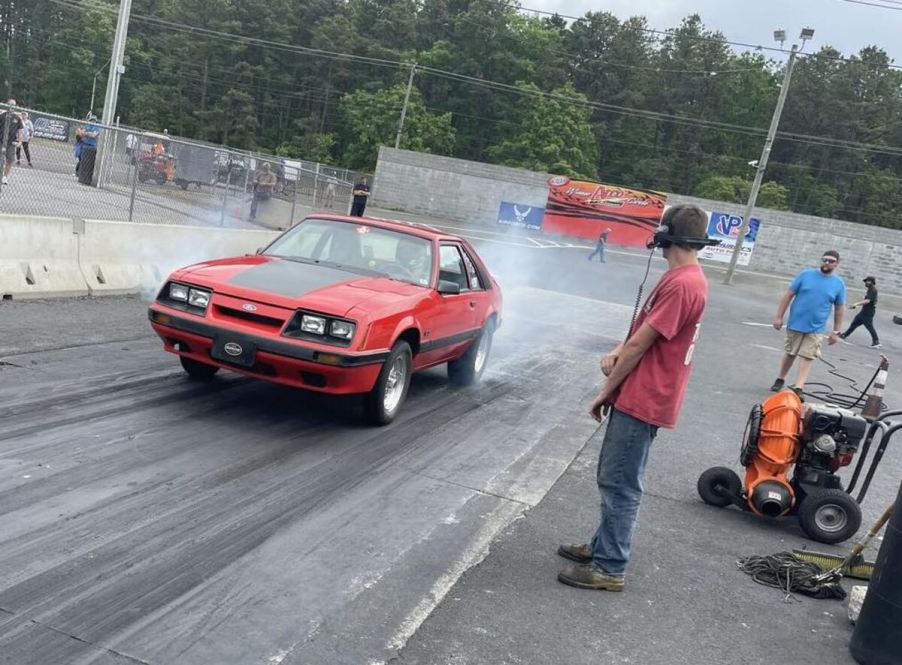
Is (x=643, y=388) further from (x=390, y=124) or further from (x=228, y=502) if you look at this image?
(x=390, y=124)

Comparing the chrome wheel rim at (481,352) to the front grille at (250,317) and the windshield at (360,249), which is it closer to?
the windshield at (360,249)

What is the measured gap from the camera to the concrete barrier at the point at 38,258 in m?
9.52

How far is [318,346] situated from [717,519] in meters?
2.92

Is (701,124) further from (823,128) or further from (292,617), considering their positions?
(292,617)

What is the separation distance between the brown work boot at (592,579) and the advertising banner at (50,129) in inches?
489

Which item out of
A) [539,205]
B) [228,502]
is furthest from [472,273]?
[539,205]

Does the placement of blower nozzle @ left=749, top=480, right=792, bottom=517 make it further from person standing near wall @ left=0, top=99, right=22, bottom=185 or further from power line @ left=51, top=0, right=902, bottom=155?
power line @ left=51, top=0, right=902, bottom=155

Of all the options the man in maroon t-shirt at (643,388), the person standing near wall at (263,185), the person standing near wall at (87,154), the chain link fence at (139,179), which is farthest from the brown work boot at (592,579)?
the person standing near wall at (263,185)

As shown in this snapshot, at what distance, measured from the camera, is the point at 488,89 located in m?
76.0

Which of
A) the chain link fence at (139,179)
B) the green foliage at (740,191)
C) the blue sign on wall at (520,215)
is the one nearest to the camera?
the chain link fence at (139,179)

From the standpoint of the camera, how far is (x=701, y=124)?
76.4m

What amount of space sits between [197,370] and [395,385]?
1706 millimetres

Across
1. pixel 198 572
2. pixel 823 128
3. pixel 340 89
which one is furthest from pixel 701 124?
pixel 198 572

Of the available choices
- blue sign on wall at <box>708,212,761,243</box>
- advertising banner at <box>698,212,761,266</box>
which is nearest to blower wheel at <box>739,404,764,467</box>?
advertising banner at <box>698,212,761,266</box>
